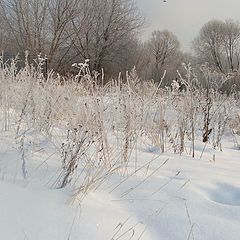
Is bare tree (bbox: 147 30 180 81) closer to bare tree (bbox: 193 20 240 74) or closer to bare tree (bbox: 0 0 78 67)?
bare tree (bbox: 193 20 240 74)

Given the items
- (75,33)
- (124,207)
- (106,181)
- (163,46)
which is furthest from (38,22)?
(163,46)

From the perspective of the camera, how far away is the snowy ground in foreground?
180 cm

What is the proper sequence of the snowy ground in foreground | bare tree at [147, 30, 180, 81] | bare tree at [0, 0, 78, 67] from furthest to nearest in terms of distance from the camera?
bare tree at [147, 30, 180, 81], bare tree at [0, 0, 78, 67], the snowy ground in foreground

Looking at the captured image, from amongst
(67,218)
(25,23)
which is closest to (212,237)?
(67,218)

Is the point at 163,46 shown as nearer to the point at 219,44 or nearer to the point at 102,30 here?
the point at 219,44

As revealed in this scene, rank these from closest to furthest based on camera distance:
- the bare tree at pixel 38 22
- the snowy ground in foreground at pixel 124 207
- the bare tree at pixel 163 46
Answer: the snowy ground in foreground at pixel 124 207
the bare tree at pixel 38 22
the bare tree at pixel 163 46

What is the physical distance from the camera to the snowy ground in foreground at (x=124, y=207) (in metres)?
1.80

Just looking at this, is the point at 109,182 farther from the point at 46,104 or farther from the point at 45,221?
the point at 46,104

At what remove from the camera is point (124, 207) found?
2.13m

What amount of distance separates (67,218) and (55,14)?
69.8 feet

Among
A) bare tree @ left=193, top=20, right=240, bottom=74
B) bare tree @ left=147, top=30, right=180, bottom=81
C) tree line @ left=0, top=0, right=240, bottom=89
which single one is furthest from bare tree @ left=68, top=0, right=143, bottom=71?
bare tree @ left=193, top=20, right=240, bottom=74

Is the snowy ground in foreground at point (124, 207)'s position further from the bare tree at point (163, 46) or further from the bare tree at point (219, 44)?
the bare tree at point (219, 44)

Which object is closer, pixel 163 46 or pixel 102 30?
pixel 102 30

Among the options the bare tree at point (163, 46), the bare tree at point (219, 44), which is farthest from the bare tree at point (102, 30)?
the bare tree at point (219, 44)
